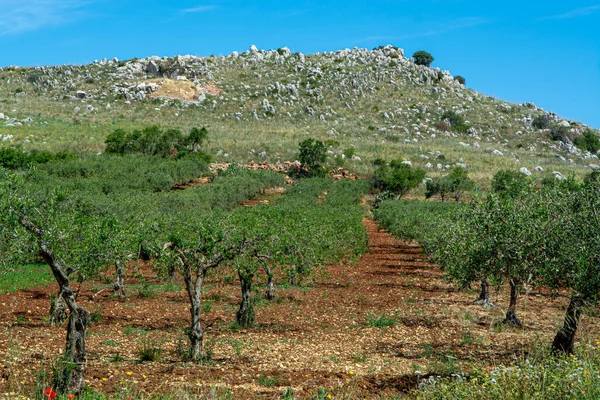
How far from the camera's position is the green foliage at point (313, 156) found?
8775cm

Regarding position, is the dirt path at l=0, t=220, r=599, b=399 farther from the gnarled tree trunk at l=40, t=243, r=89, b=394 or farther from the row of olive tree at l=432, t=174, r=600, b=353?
the row of olive tree at l=432, t=174, r=600, b=353

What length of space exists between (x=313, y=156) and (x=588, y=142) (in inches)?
3120

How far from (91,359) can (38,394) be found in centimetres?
500

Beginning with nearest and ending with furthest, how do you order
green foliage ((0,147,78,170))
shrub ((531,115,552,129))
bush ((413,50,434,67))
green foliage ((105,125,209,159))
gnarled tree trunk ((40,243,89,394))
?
gnarled tree trunk ((40,243,89,394)) → green foliage ((0,147,78,170)) → green foliage ((105,125,209,159)) → shrub ((531,115,552,129)) → bush ((413,50,434,67))

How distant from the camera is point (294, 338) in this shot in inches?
790

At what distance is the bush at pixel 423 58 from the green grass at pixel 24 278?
15347 centimetres

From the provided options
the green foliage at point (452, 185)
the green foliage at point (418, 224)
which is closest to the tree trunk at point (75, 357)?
the green foliage at point (418, 224)

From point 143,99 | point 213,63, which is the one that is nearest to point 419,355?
point 143,99

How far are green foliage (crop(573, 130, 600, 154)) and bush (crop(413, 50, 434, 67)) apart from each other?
178 feet

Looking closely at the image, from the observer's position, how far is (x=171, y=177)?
69.8 meters

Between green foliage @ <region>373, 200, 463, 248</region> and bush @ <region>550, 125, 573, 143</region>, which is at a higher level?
bush @ <region>550, 125, 573, 143</region>

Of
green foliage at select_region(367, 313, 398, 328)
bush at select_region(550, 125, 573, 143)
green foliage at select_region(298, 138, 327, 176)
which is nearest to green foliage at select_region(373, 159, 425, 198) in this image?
green foliage at select_region(298, 138, 327, 176)

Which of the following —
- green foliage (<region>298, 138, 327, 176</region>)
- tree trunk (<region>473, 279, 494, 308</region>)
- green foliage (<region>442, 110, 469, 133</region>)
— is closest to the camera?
tree trunk (<region>473, 279, 494, 308</region>)

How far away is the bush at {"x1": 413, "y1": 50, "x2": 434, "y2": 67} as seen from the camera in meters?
170
